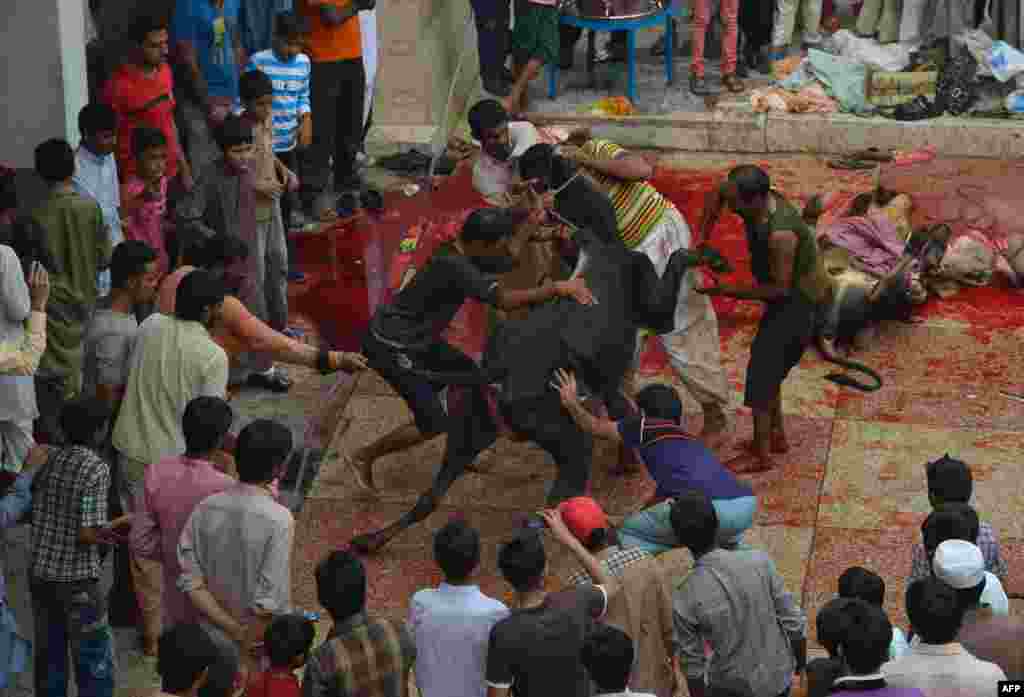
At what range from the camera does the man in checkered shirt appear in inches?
279

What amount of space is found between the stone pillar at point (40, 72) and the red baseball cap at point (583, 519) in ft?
14.7

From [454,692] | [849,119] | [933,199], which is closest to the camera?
[454,692]

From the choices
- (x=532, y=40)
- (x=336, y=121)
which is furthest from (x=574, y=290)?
(x=532, y=40)

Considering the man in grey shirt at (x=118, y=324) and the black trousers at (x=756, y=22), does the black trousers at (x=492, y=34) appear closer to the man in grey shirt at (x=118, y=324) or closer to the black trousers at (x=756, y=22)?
the black trousers at (x=756, y=22)

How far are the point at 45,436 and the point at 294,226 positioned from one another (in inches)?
152

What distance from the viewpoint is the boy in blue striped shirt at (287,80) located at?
11320 mm

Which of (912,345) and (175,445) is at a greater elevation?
(175,445)

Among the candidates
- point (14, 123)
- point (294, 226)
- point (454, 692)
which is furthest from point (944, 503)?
point (294, 226)

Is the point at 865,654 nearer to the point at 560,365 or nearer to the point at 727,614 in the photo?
the point at 727,614

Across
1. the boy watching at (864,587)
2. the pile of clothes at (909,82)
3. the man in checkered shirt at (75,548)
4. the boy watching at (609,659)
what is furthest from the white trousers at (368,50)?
the boy watching at (609,659)

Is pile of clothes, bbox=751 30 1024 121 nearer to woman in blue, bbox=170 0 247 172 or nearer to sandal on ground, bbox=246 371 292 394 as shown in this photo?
woman in blue, bbox=170 0 247 172

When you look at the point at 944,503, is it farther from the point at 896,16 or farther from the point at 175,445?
the point at 896,16

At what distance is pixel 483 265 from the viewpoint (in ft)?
28.3

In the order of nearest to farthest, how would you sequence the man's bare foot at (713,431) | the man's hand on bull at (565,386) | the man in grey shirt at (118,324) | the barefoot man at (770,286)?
1. the man in grey shirt at (118,324)
2. the man's hand on bull at (565,386)
3. the barefoot man at (770,286)
4. the man's bare foot at (713,431)
